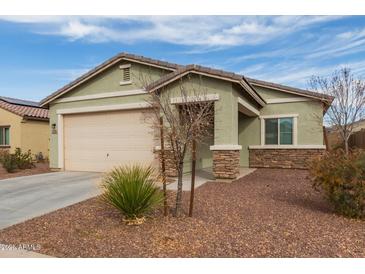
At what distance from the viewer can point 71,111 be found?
13469 millimetres

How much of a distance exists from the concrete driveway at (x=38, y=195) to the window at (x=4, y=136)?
10.9 m

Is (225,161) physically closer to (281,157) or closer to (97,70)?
(281,157)

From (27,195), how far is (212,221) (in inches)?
230

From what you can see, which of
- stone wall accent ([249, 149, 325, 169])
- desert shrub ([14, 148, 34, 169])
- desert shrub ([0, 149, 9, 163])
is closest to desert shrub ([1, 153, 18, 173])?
desert shrub ([14, 148, 34, 169])

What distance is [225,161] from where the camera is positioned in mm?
9500

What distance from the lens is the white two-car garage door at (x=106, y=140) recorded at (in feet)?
39.1

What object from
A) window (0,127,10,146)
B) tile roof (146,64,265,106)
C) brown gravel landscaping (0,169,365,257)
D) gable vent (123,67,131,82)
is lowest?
brown gravel landscaping (0,169,365,257)

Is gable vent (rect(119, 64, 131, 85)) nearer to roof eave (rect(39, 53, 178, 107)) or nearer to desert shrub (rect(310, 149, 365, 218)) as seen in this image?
roof eave (rect(39, 53, 178, 107))

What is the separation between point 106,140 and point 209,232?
29.9 feet

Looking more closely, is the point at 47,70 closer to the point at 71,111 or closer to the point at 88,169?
the point at 71,111

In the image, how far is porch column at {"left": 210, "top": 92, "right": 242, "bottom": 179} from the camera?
9.38 m

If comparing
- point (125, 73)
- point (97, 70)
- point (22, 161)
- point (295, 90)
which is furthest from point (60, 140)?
point (295, 90)

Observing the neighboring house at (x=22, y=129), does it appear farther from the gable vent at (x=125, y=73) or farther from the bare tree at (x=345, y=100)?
the bare tree at (x=345, y=100)

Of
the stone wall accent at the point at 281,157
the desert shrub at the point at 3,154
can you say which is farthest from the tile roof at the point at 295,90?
the desert shrub at the point at 3,154
